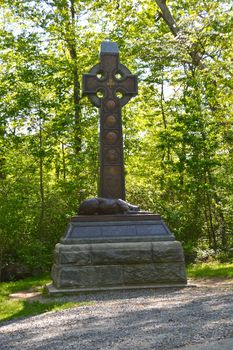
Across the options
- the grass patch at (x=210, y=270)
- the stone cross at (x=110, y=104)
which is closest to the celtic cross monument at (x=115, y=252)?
the stone cross at (x=110, y=104)

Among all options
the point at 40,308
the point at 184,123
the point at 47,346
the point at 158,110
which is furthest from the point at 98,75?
the point at 158,110

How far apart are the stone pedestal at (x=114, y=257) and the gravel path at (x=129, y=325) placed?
1235 millimetres

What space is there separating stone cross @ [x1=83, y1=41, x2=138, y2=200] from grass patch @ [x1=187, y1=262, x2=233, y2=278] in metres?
2.48

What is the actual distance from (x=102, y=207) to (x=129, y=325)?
414 cm

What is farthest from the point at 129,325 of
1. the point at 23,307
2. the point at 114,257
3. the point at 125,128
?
the point at 125,128

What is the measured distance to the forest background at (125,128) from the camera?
44.0ft

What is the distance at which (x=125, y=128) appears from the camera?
54.6 ft

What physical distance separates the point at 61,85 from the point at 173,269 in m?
9.51

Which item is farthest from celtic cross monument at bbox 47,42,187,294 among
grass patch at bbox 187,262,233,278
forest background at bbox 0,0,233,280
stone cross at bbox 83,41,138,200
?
forest background at bbox 0,0,233,280

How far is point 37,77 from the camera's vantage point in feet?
50.1

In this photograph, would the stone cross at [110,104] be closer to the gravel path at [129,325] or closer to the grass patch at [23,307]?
the grass patch at [23,307]

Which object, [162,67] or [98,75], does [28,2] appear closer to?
[162,67]

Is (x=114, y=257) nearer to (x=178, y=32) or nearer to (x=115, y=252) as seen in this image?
(x=115, y=252)

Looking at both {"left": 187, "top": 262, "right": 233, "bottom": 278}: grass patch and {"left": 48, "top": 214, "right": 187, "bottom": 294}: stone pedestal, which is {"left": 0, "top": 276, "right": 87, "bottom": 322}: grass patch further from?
{"left": 187, "top": 262, "right": 233, "bottom": 278}: grass patch
